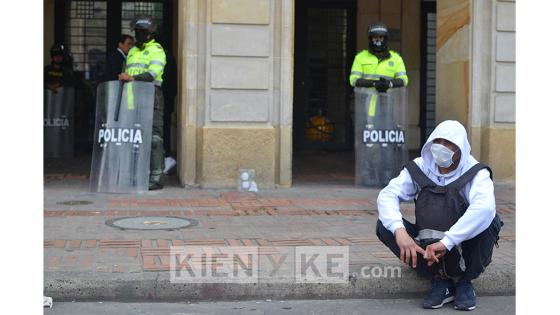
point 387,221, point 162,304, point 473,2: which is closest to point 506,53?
point 473,2

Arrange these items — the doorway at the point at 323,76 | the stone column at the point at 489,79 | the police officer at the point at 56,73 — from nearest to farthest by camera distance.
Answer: the stone column at the point at 489,79
the police officer at the point at 56,73
the doorway at the point at 323,76

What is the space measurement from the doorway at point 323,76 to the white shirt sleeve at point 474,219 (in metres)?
10.5

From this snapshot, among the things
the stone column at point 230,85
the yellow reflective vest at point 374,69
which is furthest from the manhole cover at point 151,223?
the yellow reflective vest at point 374,69

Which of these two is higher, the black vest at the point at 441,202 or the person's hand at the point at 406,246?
the black vest at the point at 441,202

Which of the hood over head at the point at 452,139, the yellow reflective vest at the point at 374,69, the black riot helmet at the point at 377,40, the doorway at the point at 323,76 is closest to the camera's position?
the hood over head at the point at 452,139

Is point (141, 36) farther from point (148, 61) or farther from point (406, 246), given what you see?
point (406, 246)

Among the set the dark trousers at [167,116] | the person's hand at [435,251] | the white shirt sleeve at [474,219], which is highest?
the dark trousers at [167,116]

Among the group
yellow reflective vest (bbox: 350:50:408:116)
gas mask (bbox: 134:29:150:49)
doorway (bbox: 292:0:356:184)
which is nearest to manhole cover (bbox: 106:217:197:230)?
gas mask (bbox: 134:29:150:49)

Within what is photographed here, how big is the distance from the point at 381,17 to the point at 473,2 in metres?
4.96

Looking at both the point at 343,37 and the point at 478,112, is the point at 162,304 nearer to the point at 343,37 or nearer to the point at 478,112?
the point at 478,112

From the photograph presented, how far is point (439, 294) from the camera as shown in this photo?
5.32m

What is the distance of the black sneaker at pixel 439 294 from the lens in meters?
5.29

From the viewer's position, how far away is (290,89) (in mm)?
10234

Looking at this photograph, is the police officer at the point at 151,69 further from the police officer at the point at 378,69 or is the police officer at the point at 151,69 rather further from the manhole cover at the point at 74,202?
the police officer at the point at 378,69
